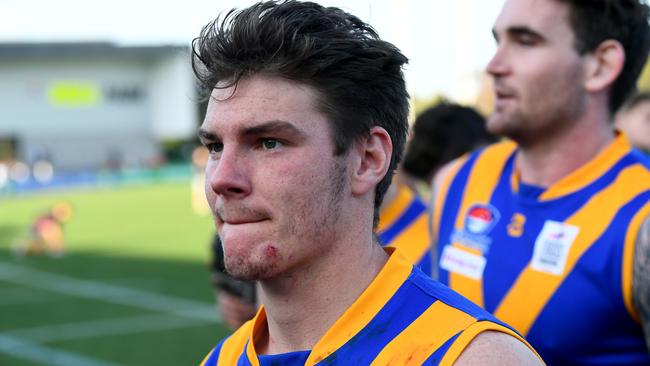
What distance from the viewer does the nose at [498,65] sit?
10.8ft

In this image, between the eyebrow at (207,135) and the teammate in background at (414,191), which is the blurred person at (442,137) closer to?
the teammate in background at (414,191)

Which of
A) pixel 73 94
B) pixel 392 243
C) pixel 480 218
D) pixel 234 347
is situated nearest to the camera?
pixel 234 347

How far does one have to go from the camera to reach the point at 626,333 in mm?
2938

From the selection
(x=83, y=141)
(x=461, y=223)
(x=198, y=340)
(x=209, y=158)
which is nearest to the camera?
(x=209, y=158)

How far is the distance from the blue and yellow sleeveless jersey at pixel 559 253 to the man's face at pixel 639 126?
2.60 metres

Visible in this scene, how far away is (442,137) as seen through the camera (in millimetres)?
5449

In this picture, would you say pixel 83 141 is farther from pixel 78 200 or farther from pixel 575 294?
pixel 575 294

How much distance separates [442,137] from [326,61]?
350 cm

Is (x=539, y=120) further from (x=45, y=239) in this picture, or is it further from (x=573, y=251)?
(x=45, y=239)

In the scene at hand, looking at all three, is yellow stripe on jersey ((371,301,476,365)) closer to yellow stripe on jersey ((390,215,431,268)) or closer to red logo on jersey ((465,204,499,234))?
red logo on jersey ((465,204,499,234))

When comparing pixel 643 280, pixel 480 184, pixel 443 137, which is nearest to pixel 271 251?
pixel 643 280

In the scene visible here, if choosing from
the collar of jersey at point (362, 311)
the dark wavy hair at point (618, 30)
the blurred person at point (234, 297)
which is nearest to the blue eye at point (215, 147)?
the collar of jersey at point (362, 311)

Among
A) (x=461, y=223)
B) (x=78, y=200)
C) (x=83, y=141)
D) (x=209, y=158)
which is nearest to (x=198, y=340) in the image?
(x=461, y=223)

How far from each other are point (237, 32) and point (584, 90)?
63.6 inches
